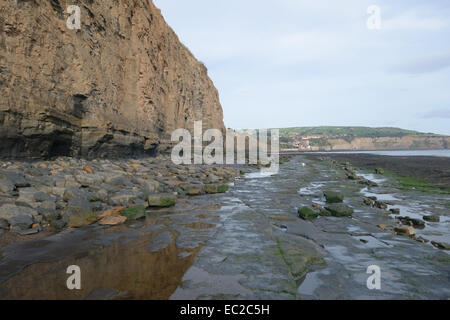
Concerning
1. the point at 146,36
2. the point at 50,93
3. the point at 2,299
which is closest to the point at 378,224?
the point at 2,299

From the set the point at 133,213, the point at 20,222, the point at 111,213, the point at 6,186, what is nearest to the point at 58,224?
the point at 20,222

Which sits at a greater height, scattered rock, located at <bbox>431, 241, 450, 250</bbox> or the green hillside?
the green hillside

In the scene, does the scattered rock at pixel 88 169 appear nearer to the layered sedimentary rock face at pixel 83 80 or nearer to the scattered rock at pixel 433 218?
the layered sedimentary rock face at pixel 83 80

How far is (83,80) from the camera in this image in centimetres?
1170

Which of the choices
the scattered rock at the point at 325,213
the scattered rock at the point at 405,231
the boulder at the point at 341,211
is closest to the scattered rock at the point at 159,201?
the scattered rock at the point at 325,213

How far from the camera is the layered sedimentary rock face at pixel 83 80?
27.9 feet

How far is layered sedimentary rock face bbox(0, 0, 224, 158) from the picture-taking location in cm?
852

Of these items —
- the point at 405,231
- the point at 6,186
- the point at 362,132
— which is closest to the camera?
the point at 405,231

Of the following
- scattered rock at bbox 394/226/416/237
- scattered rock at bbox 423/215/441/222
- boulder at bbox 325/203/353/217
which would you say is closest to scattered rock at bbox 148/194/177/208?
boulder at bbox 325/203/353/217

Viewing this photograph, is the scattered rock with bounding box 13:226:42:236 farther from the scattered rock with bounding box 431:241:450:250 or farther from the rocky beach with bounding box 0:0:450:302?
the scattered rock with bounding box 431:241:450:250

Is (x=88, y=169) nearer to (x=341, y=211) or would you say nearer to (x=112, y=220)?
(x=112, y=220)

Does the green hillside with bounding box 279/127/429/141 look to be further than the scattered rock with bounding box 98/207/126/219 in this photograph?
Yes

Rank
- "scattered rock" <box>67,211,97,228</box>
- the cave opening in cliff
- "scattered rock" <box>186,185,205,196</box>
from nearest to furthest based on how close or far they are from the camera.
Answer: "scattered rock" <box>67,211,97,228</box>
the cave opening in cliff
"scattered rock" <box>186,185,205,196</box>

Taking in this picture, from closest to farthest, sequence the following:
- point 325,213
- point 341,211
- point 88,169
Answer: point 341,211 → point 325,213 → point 88,169
